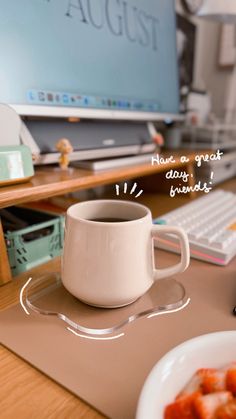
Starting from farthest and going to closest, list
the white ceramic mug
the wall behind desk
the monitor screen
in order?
the wall behind desk
the monitor screen
the white ceramic mug

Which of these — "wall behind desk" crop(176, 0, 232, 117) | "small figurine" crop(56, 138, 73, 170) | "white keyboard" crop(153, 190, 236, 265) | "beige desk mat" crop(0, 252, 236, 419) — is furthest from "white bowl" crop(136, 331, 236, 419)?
"wall behind desk" crop(176, 0, 232, 117)

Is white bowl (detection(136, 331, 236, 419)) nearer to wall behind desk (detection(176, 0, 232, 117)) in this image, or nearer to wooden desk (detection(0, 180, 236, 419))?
wooden desk (detection(0, 180, 236, 419))

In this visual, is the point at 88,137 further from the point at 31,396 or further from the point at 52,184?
the point at 31,396

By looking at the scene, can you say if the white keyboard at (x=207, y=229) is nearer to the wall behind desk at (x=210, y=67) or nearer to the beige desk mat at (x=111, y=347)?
the beige desk mat at (x=111, y=347)

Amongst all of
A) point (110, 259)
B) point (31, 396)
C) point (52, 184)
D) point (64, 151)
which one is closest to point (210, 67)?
point (64, 151)

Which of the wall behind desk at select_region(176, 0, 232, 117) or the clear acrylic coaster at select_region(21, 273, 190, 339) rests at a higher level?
the wall behind desk at select_region(176, 0, 232, 117)

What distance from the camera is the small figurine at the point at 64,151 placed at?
589 millimetres

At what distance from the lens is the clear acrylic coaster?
0.33 m

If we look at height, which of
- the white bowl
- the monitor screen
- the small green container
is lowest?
the white bowl

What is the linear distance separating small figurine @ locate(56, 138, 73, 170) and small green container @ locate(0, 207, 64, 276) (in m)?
0.10

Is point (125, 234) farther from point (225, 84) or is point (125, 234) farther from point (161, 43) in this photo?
point (225, 84)

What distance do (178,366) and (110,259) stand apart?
12 cm

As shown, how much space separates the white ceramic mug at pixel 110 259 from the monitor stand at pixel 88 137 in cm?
29

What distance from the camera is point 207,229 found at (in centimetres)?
56
